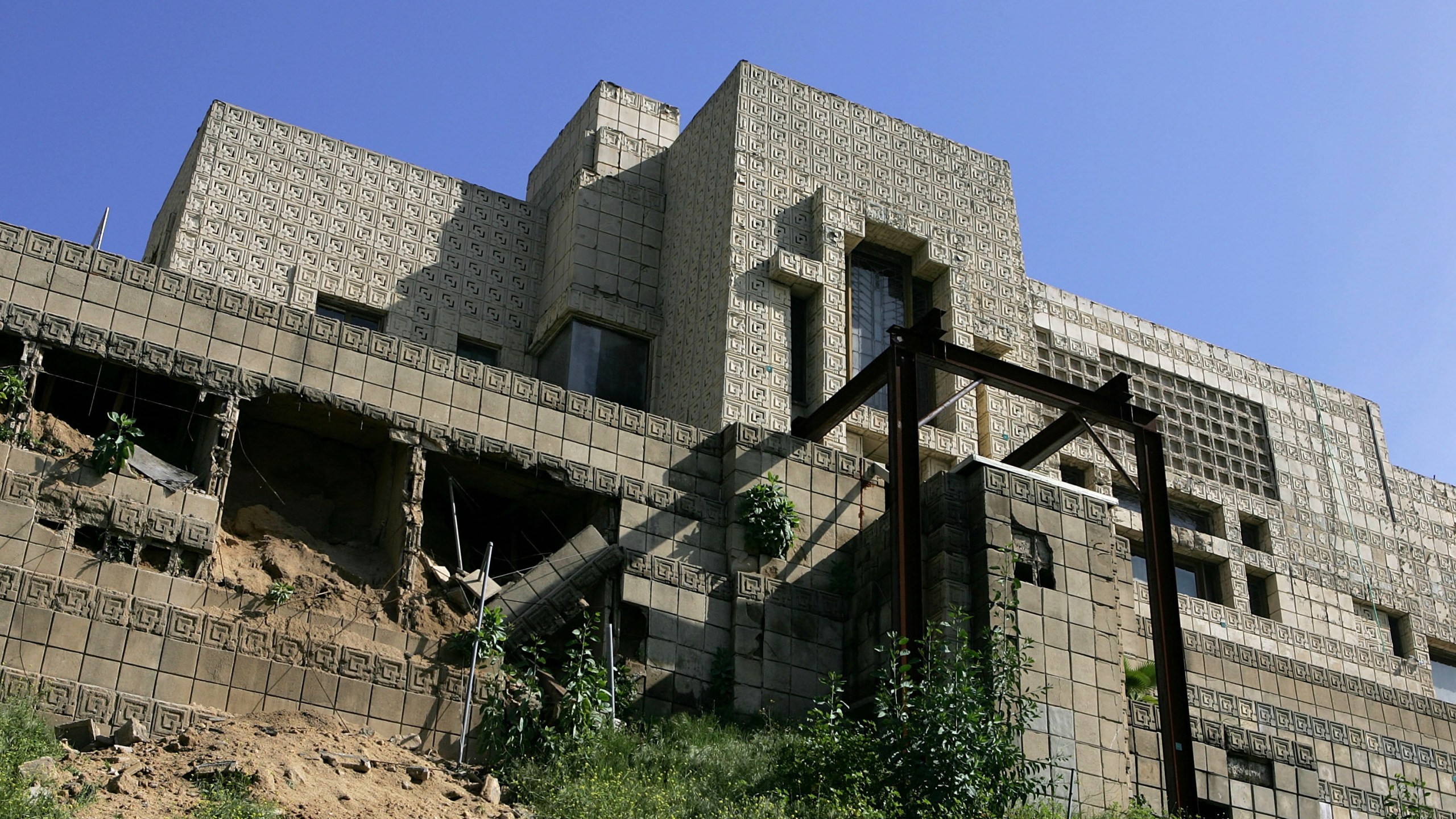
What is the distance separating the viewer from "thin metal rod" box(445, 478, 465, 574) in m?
19.6

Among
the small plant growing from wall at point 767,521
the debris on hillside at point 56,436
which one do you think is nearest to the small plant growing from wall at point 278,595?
the debris on hillside at point 56,436

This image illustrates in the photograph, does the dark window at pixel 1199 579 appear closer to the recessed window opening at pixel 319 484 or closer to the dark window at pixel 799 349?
the dark window at pixel 799 349

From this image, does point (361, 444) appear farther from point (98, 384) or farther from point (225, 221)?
point (225, 221)

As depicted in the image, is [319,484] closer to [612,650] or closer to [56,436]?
[56,436]

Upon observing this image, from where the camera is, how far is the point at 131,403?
1894cm

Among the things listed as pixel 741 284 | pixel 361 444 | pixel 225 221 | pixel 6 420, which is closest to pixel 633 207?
pixel 741 284

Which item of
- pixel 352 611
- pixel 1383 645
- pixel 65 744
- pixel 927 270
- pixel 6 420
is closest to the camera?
pixel 65 744

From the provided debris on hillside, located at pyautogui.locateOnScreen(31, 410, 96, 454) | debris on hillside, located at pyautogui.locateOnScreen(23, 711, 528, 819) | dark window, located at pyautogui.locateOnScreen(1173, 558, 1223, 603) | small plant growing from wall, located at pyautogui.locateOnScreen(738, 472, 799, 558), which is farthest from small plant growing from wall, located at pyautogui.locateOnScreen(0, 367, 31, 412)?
dark window, located at pyautogui.locateOnScreen(1173, 558, 1223, 603)

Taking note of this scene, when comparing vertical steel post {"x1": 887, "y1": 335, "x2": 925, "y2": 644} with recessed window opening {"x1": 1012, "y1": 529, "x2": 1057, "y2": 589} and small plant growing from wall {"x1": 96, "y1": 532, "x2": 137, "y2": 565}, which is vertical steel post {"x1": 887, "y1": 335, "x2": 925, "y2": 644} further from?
small plant growing from wall {"x1": 96, "y1": 532, "x2": 137, "y2": 565}

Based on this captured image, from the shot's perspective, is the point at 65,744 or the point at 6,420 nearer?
the point at 65,744

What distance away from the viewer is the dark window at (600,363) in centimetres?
2536

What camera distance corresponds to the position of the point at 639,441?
844 inches

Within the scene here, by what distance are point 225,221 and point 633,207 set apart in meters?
6.38

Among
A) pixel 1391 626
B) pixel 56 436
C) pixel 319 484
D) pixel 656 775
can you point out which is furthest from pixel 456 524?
pixel 1391 626
